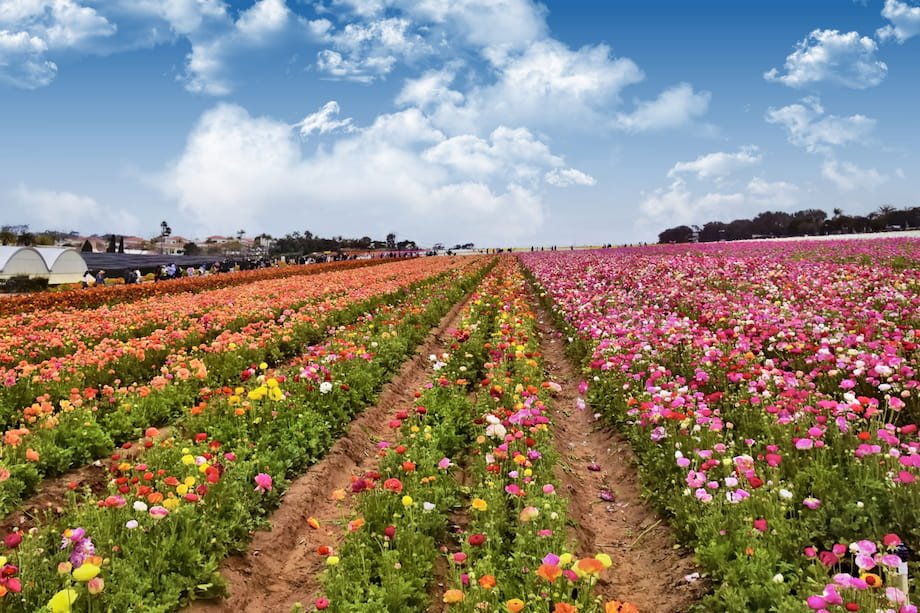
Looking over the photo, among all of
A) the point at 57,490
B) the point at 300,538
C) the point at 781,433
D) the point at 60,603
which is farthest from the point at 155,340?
the point at 781,433

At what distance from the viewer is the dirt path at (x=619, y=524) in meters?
4.29

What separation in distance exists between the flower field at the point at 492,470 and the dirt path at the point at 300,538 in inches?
1.6

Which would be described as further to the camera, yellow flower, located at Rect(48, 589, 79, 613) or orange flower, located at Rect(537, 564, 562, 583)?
yellow flower, located at Rect(48, 589, 79, 613)

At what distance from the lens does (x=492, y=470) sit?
190 inches

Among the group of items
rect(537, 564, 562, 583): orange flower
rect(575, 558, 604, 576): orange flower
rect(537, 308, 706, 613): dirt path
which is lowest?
rect(537, 308, 706, 613): dirt path

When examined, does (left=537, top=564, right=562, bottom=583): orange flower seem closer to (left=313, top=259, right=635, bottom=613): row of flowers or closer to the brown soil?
(left=313, top=259, right=635, bottom=613): row of flowers

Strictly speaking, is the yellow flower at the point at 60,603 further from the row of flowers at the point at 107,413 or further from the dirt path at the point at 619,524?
the dirt path at the point at 619,524

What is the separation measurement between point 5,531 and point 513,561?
15.0 ft

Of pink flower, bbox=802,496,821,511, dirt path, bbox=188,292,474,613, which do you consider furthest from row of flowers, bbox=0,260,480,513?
pink flower, bbox=802,496,821,511

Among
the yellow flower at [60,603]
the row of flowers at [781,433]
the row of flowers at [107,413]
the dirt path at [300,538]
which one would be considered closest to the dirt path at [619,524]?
the row of flowers at [781,433]

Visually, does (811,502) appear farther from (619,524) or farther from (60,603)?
(60,603)

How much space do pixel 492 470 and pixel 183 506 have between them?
248 centimetres

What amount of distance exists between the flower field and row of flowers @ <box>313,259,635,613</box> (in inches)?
1.0

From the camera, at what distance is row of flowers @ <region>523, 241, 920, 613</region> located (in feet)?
12.2
